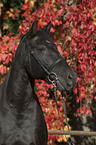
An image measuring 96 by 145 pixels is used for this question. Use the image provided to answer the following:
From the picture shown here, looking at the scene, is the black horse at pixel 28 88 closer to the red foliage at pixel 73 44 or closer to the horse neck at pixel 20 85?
the horse neck at pixel 20 85

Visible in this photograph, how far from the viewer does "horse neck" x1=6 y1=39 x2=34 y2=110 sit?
287 cm

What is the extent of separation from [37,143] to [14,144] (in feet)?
0.84

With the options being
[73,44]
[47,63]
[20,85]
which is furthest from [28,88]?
[73,44]

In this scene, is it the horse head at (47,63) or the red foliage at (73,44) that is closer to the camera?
the horse head at (47,63)

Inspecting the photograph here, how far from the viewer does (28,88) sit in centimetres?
288

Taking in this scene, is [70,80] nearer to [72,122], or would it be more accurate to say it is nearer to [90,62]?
[90,62]

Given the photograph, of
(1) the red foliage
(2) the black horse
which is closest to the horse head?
(2) the black horse

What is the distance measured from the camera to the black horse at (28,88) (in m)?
2.72

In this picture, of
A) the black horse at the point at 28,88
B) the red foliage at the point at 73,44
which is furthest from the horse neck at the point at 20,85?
the red foliage at the point at 73,44

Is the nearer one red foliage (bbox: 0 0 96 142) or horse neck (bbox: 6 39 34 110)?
horse neck (bbox: 6 39 34 110)

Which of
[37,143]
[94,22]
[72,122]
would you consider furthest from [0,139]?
[72,122]

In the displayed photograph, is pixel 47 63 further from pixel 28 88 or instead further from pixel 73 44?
pixel 73 44

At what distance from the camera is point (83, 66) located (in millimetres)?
5461

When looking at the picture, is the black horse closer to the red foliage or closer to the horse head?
the horse head
